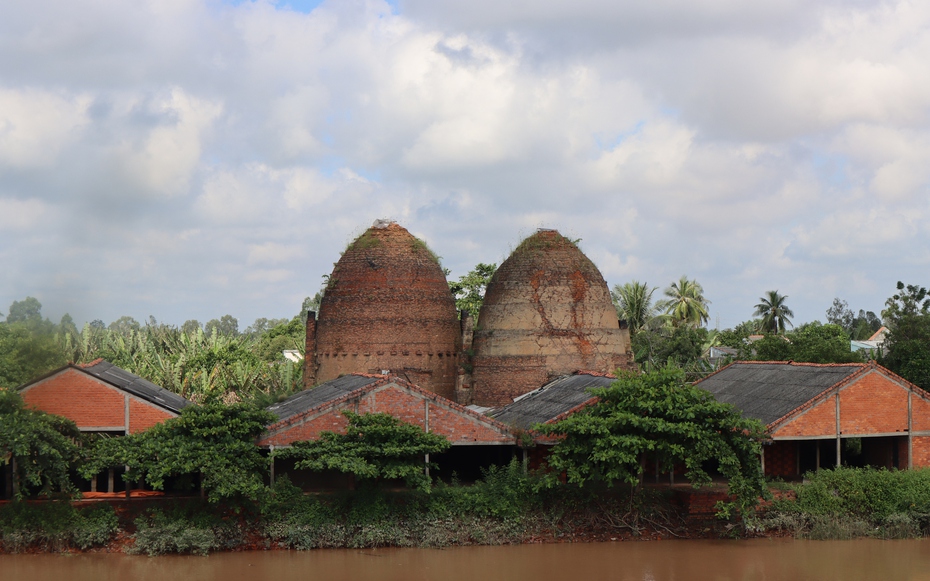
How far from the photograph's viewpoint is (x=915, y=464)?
933 inches

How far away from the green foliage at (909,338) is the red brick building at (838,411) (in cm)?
730

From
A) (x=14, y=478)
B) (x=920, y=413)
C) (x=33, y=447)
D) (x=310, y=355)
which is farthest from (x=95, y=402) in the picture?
(x=920, y=413)

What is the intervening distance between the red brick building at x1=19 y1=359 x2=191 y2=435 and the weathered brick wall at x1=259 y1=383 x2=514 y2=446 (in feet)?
9.83

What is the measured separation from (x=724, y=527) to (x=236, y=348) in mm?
24209

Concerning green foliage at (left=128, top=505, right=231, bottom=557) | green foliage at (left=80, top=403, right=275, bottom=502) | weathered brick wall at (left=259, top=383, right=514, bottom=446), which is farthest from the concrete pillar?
green foliage at (left=128, top=505, right=231, bottom=557)

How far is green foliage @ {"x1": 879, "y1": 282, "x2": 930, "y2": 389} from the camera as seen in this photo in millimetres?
31859

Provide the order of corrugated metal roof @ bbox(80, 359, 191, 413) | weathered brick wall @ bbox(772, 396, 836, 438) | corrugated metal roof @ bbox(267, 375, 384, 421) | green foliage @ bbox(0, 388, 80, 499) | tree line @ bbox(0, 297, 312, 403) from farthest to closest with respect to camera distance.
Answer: tree line @ bbox(0, 297, 312, 403)
corrugated metal roof @ bbox(267, 375, 384, 421)
weathered brick wall @ bbox(772, 396, 836, 438)
corrugated metal roof @ bbox(80, 359, 191, 413)
green foliage @ bbox(0, 388, 80, 499)

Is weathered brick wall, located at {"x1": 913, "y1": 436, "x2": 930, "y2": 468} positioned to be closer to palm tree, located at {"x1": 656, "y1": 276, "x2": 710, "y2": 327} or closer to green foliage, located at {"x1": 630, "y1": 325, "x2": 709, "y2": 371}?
green foliage, located at {"x1": 630, "y1": 325, "x2": 709, "y2": 371}

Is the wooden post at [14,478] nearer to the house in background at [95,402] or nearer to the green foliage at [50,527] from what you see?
the green foliage at [50,527]

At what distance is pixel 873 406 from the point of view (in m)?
23.3

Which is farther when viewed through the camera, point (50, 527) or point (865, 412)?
point (865, 412)

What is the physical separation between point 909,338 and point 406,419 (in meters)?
19.7

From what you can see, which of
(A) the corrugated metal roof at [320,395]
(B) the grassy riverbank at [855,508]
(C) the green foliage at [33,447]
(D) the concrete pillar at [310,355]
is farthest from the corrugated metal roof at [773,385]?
(C) the green foliage at [33,447]

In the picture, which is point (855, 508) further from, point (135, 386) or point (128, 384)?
point (135, 386)
